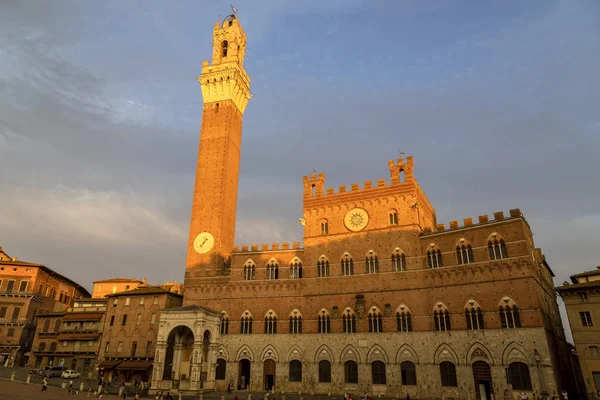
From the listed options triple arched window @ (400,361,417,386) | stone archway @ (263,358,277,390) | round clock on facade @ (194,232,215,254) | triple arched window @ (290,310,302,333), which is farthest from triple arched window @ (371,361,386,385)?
round clock on facade @ (194,232,215,254)

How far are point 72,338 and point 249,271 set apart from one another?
25568 mm

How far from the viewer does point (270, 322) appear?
142 feet

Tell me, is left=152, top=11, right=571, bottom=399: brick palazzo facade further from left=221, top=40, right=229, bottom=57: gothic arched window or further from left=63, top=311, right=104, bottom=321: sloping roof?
left=221, top=40, right=229, bottom=57: gothic arched window

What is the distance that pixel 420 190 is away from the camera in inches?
1730

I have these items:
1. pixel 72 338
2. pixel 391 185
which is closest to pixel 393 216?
pixel 391 185

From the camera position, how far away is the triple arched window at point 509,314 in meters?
→ 33.0

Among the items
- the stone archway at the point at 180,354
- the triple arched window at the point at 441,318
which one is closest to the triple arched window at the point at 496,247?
the triple arched window at the point at 441,318

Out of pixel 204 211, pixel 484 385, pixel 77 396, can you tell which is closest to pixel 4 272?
pixel 204 211

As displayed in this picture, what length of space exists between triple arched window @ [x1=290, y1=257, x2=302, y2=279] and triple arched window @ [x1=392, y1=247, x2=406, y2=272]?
10244mm

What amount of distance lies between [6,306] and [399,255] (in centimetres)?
5355

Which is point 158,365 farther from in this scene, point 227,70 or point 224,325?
point 227,70

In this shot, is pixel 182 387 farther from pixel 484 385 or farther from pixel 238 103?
pixel 238 103

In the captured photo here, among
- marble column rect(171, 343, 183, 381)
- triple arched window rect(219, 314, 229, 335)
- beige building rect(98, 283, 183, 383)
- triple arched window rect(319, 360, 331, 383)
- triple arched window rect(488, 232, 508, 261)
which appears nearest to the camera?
triple arched window rect(488, 232, 508, 261)

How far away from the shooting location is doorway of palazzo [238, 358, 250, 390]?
138 feet
